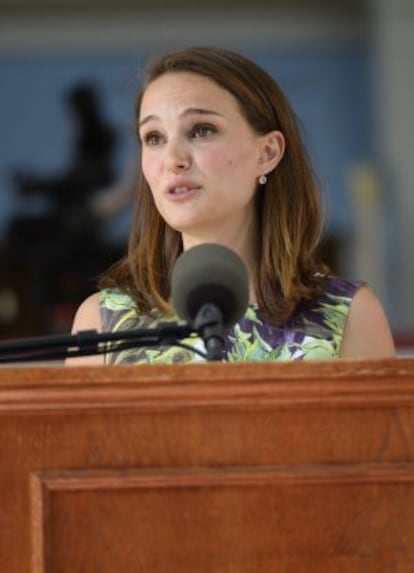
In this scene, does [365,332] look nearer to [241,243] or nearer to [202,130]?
[241,243]

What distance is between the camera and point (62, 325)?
22.4 feet

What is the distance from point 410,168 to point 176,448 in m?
7.35

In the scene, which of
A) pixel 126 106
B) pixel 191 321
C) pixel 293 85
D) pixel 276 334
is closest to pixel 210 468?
pixel 191 321

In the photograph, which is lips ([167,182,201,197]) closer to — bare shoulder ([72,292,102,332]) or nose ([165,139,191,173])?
nose ([165,139,191,173])

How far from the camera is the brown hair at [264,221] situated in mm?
1990

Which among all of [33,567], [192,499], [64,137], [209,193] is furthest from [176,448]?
[64,137]

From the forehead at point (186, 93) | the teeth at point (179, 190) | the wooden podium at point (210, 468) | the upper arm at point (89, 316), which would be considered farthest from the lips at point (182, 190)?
the wooden podium at point (210, 468)

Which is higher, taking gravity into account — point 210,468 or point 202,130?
point 202,130

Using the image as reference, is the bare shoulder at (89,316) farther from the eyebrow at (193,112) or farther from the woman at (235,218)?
the eyebrow at (193,112)

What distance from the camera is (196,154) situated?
75.3 inches

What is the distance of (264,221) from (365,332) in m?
0.21

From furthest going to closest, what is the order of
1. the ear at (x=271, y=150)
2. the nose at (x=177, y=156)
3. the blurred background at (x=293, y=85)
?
the blurred background at (x=293, y=85) → the ear at (x=271, y=150) → the nose at (x=177, y=156)

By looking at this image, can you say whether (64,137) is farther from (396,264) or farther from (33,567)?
(33,567)

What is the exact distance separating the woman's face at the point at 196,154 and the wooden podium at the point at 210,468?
0.58 m
